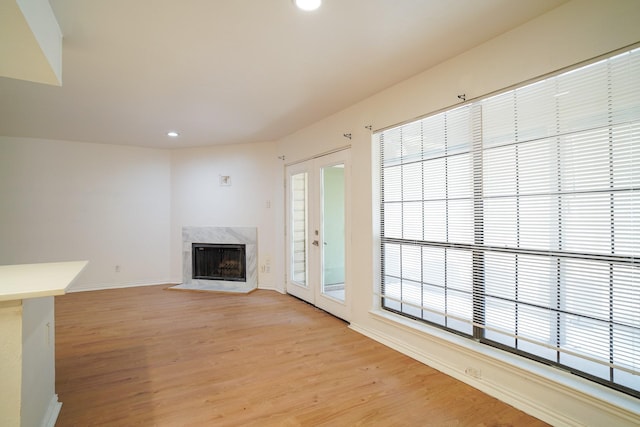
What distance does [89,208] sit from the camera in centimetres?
579

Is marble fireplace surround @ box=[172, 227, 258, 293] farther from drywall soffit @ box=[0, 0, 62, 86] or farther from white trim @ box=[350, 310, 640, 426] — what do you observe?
drywall soffit @ box=[0, 0, 62, 86]

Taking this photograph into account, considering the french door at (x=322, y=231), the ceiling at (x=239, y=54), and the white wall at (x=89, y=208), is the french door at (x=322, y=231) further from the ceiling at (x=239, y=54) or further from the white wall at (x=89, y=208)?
the white wall at (x=89, y=208)

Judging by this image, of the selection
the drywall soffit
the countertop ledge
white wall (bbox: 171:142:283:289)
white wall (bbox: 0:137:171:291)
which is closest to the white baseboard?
the countertop ledge

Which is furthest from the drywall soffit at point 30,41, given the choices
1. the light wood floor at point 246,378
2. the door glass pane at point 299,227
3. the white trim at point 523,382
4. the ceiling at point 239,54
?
the white trim at point 523,382

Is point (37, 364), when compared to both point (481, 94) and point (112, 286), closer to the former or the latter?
point (481, 94)

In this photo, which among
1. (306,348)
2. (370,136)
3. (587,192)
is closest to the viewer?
(587,192)

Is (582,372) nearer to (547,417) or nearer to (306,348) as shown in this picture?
(547,417)

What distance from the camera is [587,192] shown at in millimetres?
1939

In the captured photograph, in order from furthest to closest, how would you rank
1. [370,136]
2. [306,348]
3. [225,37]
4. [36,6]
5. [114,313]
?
[114,313] → [370,136] → [306,348] → [225,37] → [36,6]

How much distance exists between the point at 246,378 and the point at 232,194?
13.1ft

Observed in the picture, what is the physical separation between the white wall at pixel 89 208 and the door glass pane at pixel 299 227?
9.28 ft

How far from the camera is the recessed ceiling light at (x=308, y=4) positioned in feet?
6.28

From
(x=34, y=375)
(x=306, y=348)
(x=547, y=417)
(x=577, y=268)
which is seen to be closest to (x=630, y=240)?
(x=577, y=268)

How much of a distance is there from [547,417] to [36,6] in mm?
3853
